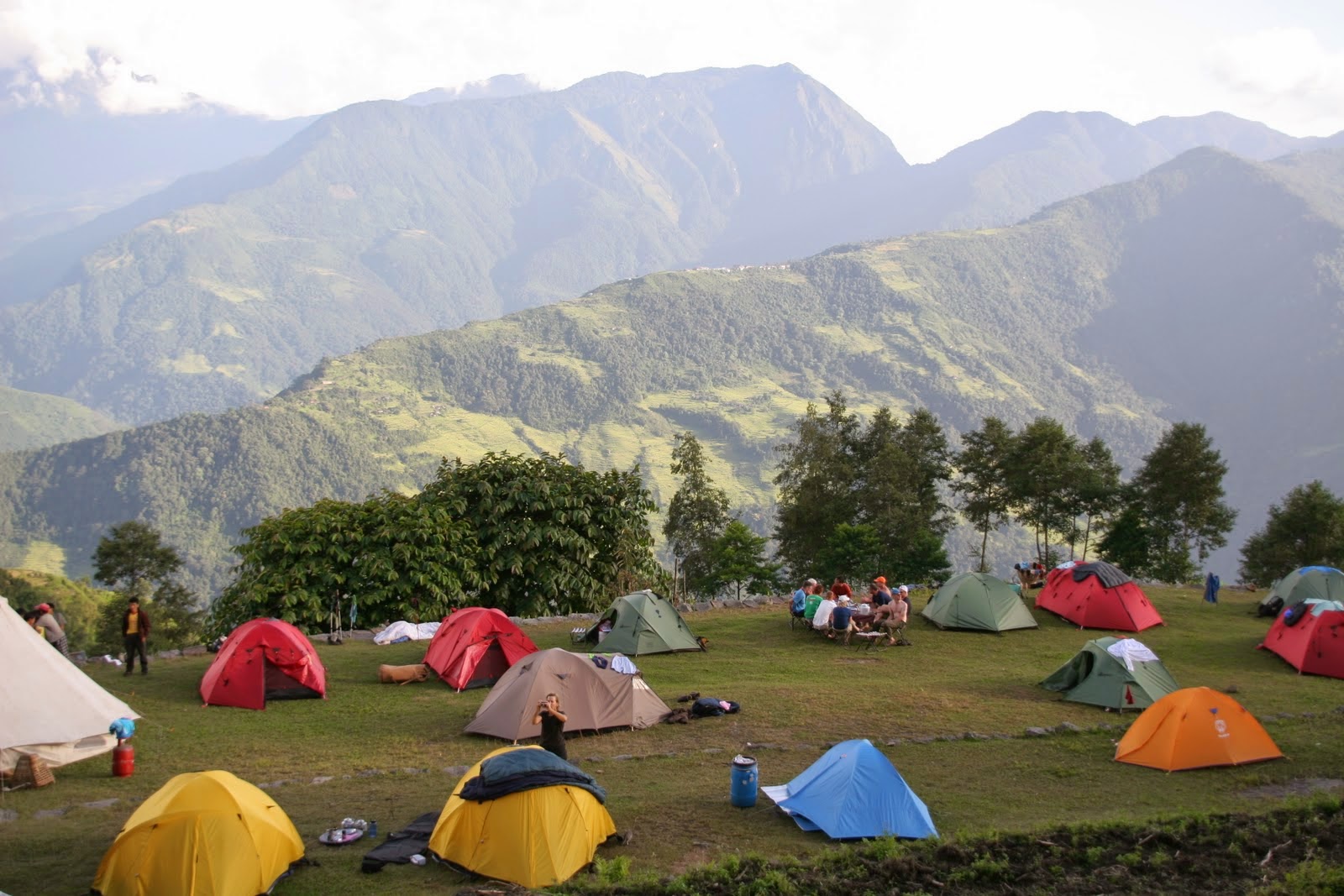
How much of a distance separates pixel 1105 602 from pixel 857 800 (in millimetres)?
15498

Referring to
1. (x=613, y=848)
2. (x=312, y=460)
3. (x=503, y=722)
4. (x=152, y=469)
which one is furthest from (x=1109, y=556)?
(x=152, y=469)

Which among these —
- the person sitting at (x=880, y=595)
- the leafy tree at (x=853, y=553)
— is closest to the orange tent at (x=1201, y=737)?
the person sitting at (x=880, y=595)

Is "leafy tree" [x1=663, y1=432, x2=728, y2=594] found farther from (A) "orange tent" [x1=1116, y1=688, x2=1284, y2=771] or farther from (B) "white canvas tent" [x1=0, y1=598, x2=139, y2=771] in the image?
(B) "white canvas tent" [x1=0, y1=598, x2=139, y2=771]

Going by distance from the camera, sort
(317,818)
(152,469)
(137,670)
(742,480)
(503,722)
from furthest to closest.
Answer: (742,480) → (152,469) → (137,670) → (503,722) → (317,818)

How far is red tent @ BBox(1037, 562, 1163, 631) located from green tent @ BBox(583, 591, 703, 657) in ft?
31.6

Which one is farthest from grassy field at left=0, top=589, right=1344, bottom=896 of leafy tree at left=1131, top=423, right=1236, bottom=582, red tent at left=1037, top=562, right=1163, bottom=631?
leafy tree at left=1131, top=423, right=1236, bottom=582

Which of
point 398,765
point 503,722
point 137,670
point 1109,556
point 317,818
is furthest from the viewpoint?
point 1109,556

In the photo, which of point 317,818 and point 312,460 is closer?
point 317,818

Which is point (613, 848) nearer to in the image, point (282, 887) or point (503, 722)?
point (282, 887)

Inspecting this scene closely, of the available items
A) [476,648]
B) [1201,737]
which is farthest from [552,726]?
[1201,737]

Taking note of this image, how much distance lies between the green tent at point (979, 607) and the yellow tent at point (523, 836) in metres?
15.2

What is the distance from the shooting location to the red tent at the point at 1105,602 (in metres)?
23.5

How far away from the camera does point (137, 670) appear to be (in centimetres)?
1852

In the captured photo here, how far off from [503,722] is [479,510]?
1214cm
